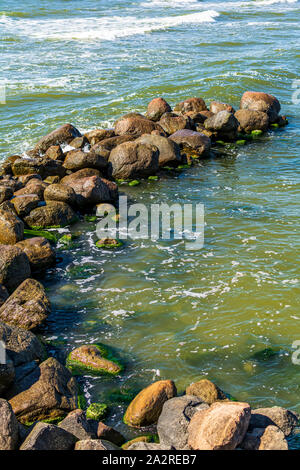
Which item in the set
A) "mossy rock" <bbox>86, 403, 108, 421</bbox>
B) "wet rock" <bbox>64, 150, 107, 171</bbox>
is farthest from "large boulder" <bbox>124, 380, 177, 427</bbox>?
"wet rock" <bbox>64, 150, 107, 171</bbox>

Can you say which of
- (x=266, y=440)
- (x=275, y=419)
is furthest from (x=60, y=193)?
(x=266, y=440)

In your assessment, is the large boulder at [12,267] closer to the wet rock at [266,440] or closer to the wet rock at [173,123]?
the wet rock at [266,440]

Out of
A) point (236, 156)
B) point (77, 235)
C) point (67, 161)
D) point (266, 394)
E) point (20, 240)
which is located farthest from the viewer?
point (236, 156)

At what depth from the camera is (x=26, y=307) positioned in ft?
29.0

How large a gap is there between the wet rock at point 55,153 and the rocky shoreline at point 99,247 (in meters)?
0.03

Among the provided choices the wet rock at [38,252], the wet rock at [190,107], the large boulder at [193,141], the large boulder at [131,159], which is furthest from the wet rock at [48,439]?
the wet rock at [190,107]

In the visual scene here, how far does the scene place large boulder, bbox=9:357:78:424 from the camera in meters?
6.91

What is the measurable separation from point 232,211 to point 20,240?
502 centimetres

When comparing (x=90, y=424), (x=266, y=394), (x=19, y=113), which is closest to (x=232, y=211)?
(x=266, y=394)

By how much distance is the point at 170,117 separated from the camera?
56.3 feet

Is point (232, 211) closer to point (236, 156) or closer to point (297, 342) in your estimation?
point (236, 156)

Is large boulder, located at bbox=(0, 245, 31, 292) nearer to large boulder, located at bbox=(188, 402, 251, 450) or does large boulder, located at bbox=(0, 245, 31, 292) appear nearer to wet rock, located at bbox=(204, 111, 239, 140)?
large boulder, located at bbox=(188, 402, 251, 450)

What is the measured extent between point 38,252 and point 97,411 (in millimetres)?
4426

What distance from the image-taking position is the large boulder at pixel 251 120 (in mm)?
18078
